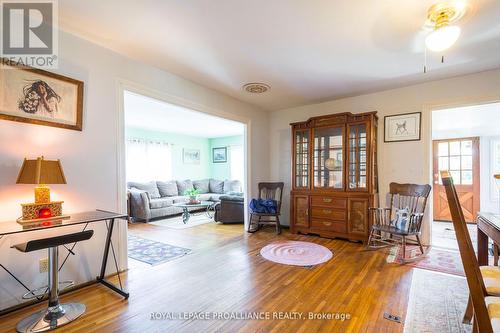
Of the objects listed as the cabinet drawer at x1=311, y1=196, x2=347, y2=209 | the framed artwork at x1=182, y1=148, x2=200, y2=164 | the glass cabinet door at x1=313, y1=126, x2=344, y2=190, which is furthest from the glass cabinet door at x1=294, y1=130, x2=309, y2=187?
the framed artwork at x1=182, y1=148, x2=200, y2=164

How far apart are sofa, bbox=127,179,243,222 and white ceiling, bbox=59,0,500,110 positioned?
10.5 ft

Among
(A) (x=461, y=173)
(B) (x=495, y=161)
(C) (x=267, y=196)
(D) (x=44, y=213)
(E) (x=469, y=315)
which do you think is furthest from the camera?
(A) (x=461, y=173)

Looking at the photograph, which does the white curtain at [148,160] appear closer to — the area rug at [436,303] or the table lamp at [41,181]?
the table lamp at [41,181]

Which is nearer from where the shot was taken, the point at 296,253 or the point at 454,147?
the point at 296,253

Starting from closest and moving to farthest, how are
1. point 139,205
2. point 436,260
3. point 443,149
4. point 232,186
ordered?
point 436,260 < point 139,205 < point 443,149 < point 232,186

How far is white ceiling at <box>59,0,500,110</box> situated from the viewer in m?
1.91

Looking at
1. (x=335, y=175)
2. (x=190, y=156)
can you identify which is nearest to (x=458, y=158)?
(x=335, y=175)

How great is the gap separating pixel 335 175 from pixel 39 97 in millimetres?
3735

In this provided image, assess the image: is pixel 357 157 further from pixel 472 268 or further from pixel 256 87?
pixel 472 268

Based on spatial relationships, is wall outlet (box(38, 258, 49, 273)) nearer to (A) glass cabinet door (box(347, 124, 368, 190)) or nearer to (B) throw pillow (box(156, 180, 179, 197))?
(A) glass cabinet door (box(347, 124, 368, 190))

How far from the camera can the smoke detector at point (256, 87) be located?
3514 mm

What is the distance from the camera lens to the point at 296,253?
3188mm

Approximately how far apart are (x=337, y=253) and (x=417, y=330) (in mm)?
1534

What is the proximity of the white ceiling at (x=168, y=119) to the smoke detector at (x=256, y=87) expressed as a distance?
0.70 m
